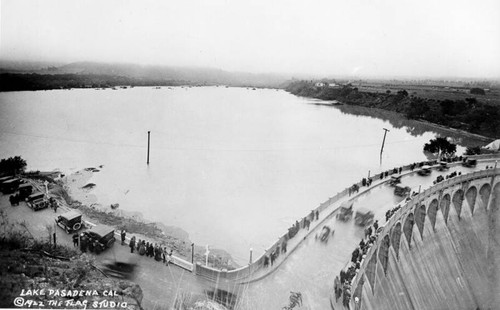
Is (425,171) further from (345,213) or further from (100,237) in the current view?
(100,237)

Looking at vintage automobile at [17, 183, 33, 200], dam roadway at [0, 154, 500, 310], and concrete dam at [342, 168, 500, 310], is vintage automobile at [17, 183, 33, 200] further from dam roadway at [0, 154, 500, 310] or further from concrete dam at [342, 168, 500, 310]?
concrete dam at [342, 168, 500, 310]

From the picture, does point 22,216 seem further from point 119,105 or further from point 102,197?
point 119,105

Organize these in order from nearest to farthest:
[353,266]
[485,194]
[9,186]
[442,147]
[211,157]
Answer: [353,266]
[9,186]
[485,194]
[211,157]
[442,147]

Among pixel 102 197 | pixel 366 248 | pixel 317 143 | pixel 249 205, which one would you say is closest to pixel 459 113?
pixel 317 143

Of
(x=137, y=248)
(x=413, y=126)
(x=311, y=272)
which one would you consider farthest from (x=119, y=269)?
(x=413, y=126)

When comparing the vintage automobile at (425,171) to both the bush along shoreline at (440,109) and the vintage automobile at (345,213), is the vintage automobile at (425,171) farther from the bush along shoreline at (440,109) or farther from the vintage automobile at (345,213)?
the bush along shoreline at (440,109)

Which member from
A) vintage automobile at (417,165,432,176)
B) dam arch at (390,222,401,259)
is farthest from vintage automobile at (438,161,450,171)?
dam arch at (390,222,401,259)
